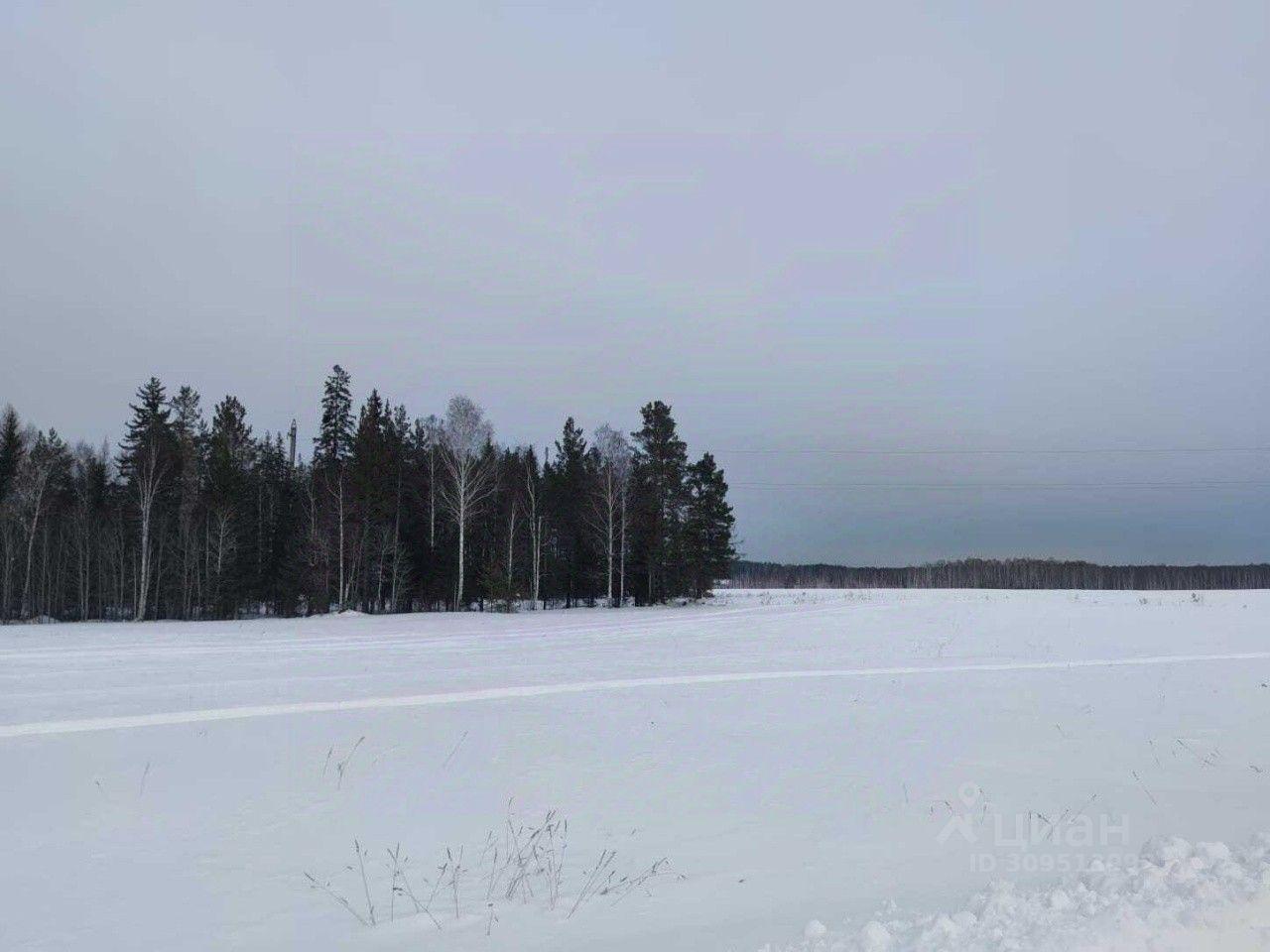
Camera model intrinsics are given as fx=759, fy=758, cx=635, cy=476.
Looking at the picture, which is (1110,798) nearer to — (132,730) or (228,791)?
(228,791)

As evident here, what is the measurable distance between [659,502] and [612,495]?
13.6 feet

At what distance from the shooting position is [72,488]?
51.8 meters

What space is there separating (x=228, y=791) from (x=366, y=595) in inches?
1521

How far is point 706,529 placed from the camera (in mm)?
51594

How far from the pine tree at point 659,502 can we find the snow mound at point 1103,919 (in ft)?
147

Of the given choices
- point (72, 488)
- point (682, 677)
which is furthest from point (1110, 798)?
point (72, 488)

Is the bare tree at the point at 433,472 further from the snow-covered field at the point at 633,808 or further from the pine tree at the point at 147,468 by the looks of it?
the snow-covered field at the point at 633,808

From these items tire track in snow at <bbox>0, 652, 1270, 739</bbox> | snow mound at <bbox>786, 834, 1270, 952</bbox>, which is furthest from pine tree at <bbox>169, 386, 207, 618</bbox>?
snow mound at <bbox>786, 834, 1270, 952</bbox>

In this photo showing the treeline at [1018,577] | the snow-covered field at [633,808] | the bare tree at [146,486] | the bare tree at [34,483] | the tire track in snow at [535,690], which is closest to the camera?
the snow-covered field at [633,808]

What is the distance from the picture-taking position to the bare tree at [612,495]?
154ft

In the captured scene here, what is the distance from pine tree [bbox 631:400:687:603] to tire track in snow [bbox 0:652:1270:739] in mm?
33397

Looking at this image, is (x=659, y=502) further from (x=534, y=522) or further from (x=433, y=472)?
(x=433, y=472)

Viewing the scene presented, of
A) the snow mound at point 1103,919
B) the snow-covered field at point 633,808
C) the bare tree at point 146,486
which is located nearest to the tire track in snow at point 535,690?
the snow-covered field at point 633,808

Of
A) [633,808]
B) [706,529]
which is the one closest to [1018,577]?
[706,529]
